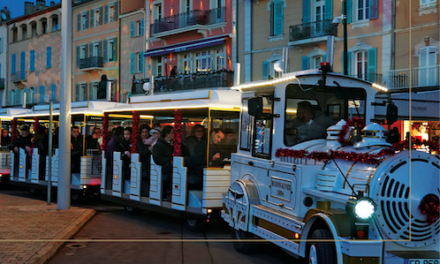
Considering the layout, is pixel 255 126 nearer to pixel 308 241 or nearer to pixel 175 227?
pixel 308 241

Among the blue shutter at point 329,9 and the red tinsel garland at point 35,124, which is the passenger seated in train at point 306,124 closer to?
the red tinsel garland at point 35,124

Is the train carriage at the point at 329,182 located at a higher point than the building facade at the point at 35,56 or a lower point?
lower

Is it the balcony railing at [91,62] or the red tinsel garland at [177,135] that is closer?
the red tinsel garland at [177,135]

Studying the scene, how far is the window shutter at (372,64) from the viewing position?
25.1 metres

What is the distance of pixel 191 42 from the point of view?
34.4 metres

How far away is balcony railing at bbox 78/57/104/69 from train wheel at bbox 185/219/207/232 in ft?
110

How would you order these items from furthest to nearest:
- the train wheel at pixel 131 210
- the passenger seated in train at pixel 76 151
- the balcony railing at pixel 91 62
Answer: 1. the balcony railing at pixel 91 62
2. the passenger seated in train at pixel 76 151
3. the train wheel at pixel 131 210

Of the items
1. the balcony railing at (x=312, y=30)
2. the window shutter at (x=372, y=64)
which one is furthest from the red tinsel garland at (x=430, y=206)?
the balcony railing at (x=312, y=30)

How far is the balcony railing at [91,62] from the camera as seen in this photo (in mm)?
43094

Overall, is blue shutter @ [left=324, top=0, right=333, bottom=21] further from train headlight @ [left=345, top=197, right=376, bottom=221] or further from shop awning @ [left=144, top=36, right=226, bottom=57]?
train headlight @ [left=345, top=197, right=376, bottom=221]

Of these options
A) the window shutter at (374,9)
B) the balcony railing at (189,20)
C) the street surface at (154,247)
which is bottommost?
the street surface at (154,247)

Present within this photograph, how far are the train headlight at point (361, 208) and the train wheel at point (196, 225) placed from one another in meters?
5.22

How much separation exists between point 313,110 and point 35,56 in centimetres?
4644

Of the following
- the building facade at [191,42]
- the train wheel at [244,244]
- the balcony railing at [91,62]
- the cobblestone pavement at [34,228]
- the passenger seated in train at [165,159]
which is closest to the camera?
the cobblestone pavement at [34,228]
